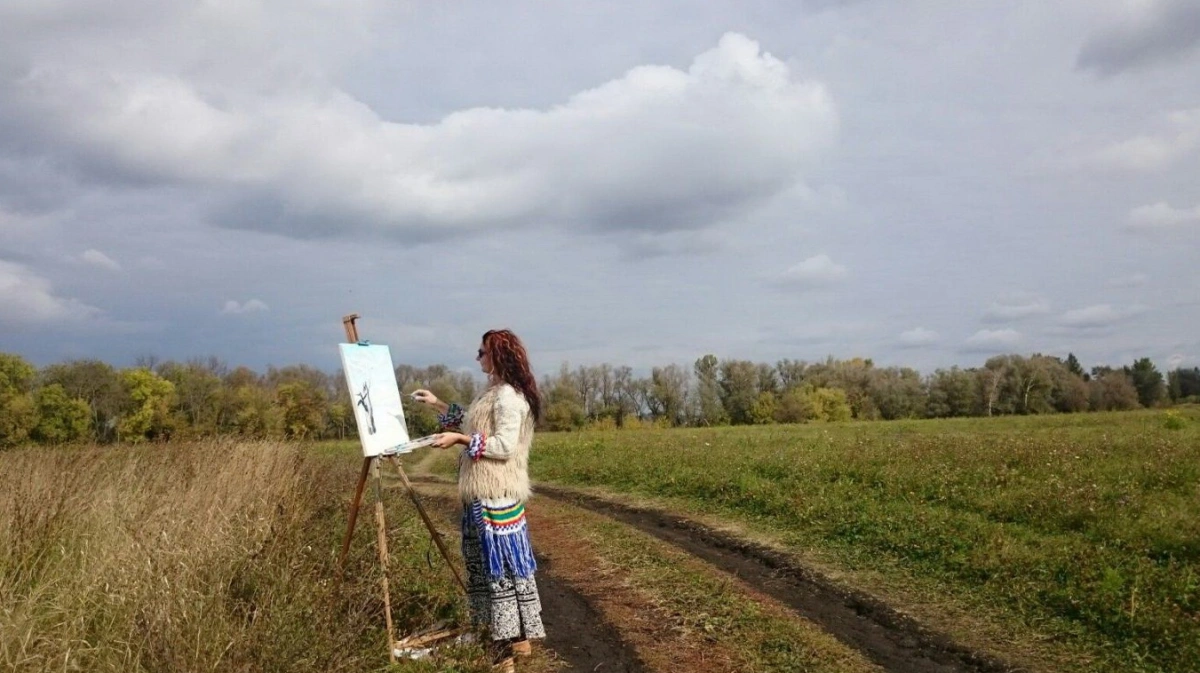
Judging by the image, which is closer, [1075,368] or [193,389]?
[193,389]

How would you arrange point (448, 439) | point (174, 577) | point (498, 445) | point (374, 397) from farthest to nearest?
point (374, 397), point (498, 445), point (448, 439), point (174, 577)

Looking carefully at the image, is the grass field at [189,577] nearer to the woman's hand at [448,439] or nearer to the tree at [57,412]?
the woman's hand at [448,439]

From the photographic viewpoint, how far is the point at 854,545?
9.96m

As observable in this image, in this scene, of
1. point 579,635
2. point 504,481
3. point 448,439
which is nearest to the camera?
point 448,439

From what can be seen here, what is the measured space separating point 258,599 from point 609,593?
Answer: 383 cm

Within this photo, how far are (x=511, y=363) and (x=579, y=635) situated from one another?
102 inches

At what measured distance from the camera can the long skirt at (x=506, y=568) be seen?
590cm

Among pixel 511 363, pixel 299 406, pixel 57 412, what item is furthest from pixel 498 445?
pixel 57 412

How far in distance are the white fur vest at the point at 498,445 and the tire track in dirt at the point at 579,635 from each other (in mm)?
1400

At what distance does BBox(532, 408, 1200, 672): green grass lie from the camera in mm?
6871

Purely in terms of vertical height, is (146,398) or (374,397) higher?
(146,398)

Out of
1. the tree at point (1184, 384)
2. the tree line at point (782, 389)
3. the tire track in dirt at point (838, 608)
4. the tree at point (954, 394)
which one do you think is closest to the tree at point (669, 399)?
the tree line at point (782, 389)

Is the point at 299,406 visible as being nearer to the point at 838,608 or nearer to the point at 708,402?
the point at 838,608

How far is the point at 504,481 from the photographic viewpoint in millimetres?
5898
